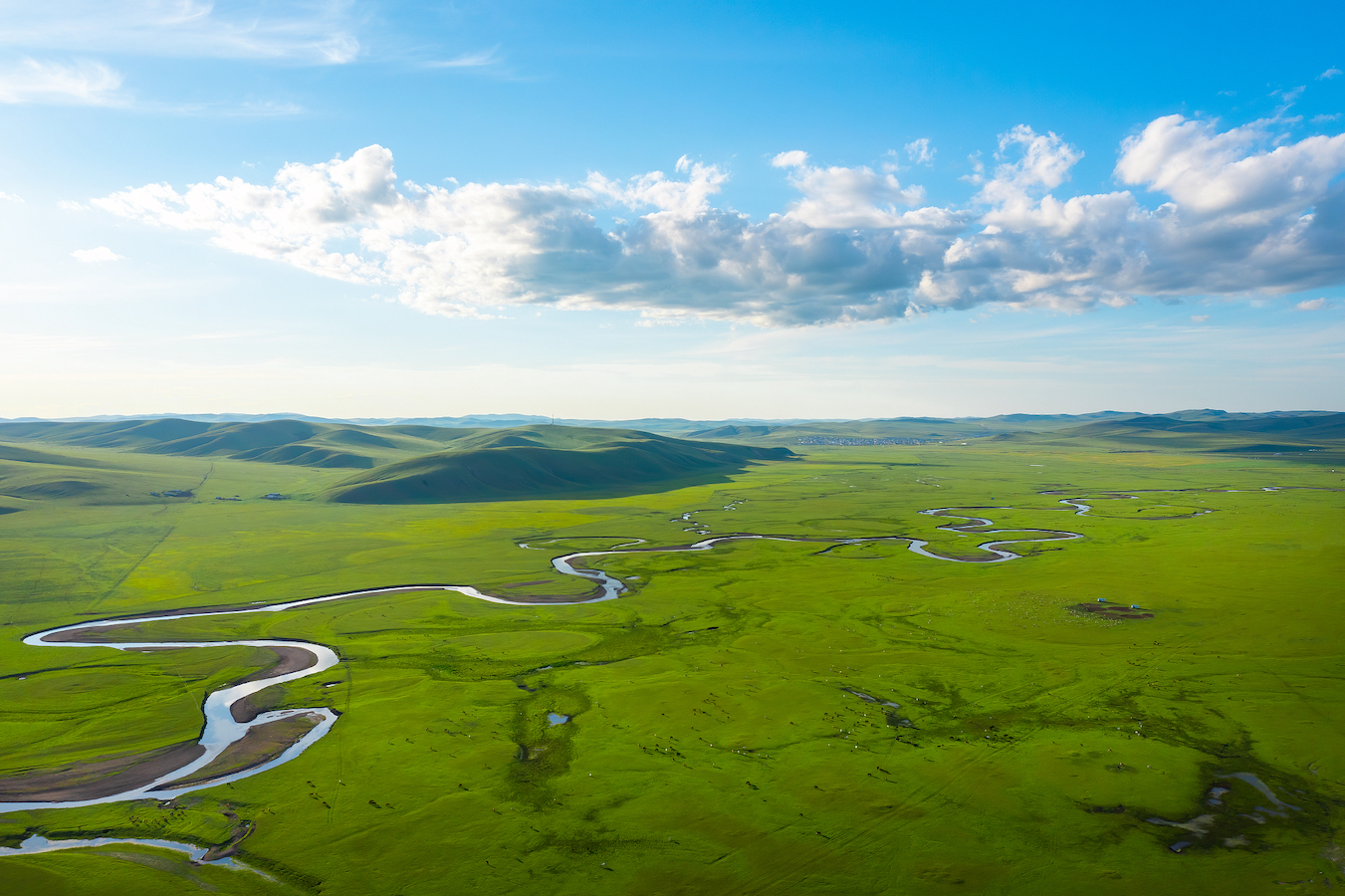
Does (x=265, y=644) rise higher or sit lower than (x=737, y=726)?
lower

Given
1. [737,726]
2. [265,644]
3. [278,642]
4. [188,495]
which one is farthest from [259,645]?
[188,495]

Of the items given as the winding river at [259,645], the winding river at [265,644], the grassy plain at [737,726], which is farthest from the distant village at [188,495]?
the winding river at [265,644]

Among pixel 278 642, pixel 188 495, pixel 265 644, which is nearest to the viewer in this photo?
pixel 265 644

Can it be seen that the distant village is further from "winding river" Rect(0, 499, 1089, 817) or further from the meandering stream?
the meandering stream

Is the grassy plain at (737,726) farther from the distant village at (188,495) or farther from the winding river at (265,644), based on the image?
the distant village at (188,495)

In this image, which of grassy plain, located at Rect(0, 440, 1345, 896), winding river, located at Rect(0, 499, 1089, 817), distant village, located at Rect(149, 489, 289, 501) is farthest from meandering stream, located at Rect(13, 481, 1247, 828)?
distant village, located at Rect(149, 489, 289, 501)

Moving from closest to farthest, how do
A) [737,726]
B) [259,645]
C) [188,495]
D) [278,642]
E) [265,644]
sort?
[737,726] < [259,645] < [265,644] < [278,642] < [188,495]

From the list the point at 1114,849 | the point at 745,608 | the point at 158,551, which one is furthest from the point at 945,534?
the point at 158,551

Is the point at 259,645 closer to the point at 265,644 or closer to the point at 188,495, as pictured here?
the point at 265,644
